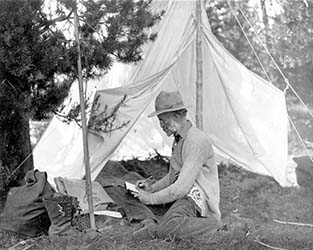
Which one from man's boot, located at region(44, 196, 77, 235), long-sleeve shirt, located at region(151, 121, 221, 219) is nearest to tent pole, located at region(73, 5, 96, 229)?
man's boot, located at region(44, 196, 77, 235)

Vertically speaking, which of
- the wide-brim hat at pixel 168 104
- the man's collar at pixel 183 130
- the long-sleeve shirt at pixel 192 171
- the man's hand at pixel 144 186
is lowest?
the man's hand at pixel 144 186

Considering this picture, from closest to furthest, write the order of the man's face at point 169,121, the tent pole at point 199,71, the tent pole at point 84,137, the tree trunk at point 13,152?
1. the man's face at point 169,121
2. the tent pole at point 84,137
3. the tree trunk at point 13,152
4. the tent pole at point 199,71

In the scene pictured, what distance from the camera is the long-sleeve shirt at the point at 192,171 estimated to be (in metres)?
3.70

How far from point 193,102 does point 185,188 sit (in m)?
2.87

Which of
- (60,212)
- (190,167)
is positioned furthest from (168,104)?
(60,212)

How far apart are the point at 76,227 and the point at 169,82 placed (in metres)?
2.81

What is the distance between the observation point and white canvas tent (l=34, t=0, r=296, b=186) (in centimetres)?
546


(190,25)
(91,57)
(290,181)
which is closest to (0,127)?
(91,57)

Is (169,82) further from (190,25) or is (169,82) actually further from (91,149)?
(91,149)

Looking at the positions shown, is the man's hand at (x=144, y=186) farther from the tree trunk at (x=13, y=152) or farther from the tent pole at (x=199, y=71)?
the tent pole at (x=199, y=71)

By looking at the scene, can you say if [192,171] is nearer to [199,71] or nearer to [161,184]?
[161,184]

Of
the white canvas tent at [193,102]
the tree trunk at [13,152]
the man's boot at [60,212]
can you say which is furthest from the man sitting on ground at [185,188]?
the white canvas tent at [193,102]

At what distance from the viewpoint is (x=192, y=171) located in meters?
3.68

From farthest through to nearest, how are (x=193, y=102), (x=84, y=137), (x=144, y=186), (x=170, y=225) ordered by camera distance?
(x=193, y=102) → (x=144, y=186) → (x=84, y=137) → (x=170, y=225)
